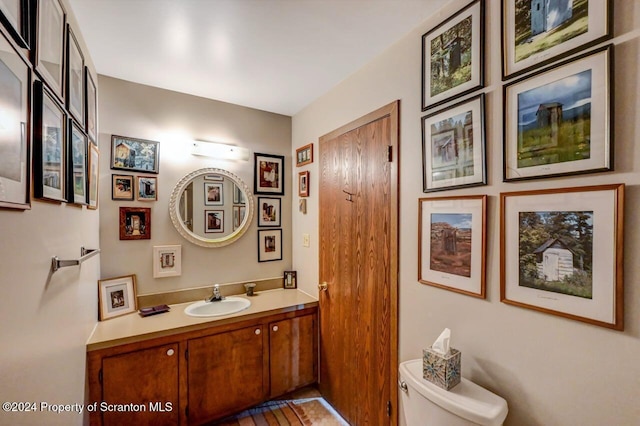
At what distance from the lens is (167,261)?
2.19m

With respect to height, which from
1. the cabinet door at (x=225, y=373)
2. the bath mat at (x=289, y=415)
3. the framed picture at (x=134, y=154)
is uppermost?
the framed picture at (x=134, y=154)

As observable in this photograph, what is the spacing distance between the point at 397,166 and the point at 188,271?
1832 mm

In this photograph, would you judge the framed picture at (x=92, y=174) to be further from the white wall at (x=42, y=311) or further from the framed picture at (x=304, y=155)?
the framed picture at (x=304, y=155)

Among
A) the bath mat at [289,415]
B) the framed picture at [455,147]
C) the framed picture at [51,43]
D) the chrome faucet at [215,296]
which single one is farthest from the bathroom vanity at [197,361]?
the framed picture at [455,147]

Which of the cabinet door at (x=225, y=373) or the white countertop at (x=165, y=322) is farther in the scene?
the cabinet door at (x=225, y=373)

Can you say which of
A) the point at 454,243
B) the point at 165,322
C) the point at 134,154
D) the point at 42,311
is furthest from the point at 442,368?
the point at 134,154

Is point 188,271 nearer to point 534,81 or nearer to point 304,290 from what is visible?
point 304,290

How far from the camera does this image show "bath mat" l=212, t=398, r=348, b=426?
198 cm

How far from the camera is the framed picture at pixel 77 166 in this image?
1211mm

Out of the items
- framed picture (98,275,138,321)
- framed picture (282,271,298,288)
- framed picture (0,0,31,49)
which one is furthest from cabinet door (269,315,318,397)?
framed picture (0,0,31,49)

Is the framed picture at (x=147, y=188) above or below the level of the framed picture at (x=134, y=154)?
below

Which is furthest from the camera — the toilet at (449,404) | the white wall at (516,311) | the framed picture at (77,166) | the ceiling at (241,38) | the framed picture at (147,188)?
the framed picture at (147,188)

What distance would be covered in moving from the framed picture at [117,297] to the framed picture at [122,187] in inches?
22.9

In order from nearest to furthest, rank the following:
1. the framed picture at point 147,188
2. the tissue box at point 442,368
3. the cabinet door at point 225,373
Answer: the tissue box at point 442,368, the cabinet door at point 225,373, the framed picture at point 147,188
